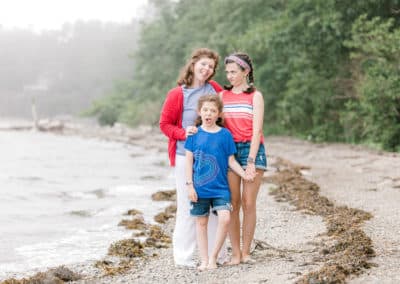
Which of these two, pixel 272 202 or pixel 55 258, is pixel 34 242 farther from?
pixel 272 202

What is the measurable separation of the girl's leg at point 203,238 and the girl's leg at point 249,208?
36 cm

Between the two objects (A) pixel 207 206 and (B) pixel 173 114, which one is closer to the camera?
(A) pixel 207 206

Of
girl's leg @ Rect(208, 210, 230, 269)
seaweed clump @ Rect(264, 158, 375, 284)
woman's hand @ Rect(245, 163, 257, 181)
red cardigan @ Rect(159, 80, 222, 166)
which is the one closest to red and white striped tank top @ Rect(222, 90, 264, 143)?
woman's hand @ Rect(245, 163, 257, 181)

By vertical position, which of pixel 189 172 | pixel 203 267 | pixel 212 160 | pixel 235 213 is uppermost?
pixel 212 160

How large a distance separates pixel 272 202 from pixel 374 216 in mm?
2456

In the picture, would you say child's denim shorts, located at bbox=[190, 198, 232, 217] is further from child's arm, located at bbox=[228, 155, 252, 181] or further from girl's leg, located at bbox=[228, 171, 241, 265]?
child's arm, located at bbox=[228, 155, 252, 181]

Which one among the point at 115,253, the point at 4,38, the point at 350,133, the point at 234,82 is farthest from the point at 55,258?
the point at 4,38

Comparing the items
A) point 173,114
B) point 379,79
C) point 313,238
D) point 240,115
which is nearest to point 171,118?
point 173,114

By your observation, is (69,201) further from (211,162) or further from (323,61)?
(323,61)

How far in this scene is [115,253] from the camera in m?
7.70

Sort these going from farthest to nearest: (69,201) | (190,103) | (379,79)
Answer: (379,79) < (69,201) < (190,103)

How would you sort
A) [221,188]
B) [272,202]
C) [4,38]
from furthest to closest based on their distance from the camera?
[4,38] → [272,202] → [221,188]

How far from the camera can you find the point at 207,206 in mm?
5652

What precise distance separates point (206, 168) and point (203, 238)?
26.3 inches
